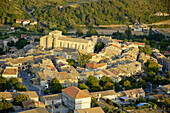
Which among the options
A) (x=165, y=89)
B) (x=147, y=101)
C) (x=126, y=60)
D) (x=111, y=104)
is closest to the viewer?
(x=111, y=104)

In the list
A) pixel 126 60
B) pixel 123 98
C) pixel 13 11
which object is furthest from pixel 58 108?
pixel 13 11

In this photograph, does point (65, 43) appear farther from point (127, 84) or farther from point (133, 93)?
point (133, 93)

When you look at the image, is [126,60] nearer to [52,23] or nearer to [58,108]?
[58,108]

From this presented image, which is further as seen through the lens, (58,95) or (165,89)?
(165,89)

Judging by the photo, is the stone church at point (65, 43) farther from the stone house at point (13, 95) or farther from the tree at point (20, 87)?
the stone house at point (13, 95)

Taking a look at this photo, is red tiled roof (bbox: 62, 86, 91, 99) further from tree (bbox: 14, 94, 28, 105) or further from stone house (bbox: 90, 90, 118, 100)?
tree (bbox: 14, 94, 28, 105)

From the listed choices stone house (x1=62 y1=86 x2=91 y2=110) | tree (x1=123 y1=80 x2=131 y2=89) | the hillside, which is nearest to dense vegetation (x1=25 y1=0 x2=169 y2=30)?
the hillside
